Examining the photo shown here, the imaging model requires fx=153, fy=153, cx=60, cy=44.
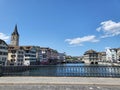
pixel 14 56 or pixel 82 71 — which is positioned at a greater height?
pixel 14 56

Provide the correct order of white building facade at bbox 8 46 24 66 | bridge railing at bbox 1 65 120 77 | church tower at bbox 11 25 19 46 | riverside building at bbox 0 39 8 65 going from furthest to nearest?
church tower at bbox 11 25 19 46 < white building facade at bbox 8 46 24 66 < riverside building at bbox 0 39 8 65 < bridge railing at bbox 1 65 120 77

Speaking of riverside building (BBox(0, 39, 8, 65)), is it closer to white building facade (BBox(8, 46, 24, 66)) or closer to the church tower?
white building facade (BBox(8, 46, 24, 66))

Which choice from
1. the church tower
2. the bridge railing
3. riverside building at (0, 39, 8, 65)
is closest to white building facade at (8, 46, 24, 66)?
riverside building at (0, 39, 8, 65)

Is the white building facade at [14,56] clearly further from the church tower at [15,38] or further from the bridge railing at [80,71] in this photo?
the bridge railing at [80,71]

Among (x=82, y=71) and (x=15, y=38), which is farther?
(x=15, y=38)

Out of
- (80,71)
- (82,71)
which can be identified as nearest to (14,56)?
(80,71)

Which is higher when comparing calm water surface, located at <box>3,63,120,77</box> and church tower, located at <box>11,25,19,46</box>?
church tower, located at <box>11,25,19,46</box>

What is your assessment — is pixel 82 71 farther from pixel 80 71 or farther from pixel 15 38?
pixel 15 38

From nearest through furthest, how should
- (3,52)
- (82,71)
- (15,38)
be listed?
(82,71)
(3,52)
(15,38)

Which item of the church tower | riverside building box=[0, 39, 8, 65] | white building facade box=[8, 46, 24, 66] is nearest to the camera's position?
riverside building box=[0, 39, 8, 65]

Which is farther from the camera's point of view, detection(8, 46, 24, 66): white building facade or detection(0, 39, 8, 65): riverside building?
detection(8, 46, 24, 66): white building facade

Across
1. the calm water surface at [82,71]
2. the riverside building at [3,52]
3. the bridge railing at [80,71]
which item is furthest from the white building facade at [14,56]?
the calm water surface at [82,71]

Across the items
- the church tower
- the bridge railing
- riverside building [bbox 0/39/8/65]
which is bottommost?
the bridge railing

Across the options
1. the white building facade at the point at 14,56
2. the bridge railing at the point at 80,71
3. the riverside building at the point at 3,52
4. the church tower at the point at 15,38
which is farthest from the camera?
the church tower at the point at 15,38
